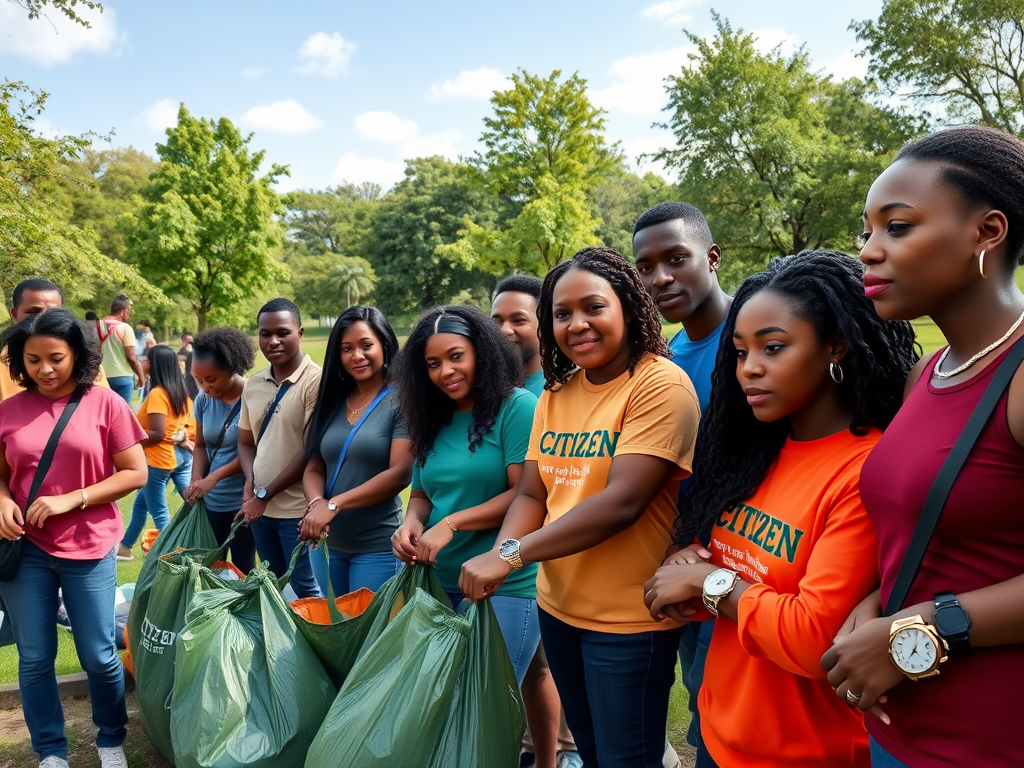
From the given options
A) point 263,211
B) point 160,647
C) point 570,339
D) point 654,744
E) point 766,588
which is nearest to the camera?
point 766,588

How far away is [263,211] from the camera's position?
78.4 feet

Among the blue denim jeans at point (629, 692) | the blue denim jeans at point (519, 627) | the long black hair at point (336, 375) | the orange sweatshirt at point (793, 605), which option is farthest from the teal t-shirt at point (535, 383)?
the orange sweatshirt at point (793, 605)

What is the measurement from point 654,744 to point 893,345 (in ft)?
4.24

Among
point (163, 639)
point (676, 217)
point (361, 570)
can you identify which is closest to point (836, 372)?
point (676, 217)

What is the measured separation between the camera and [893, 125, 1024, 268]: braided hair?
1.28 meters

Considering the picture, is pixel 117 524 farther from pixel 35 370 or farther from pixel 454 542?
pixel 454 542

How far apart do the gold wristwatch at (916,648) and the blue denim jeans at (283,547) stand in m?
3.21

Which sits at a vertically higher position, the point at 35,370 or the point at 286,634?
the point at 35,370

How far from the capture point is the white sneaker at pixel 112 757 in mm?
3127

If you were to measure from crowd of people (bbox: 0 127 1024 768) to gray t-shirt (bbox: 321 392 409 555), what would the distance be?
15 millimetres

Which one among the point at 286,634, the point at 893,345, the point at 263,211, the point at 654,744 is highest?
the point at 263,211

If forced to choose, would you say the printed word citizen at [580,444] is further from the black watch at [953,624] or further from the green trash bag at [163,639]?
the green trash bag at [163,639]

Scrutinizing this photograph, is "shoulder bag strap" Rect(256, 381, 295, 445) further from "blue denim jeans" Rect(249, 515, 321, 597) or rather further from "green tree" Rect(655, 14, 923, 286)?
"green tree" Rect(655, 14, 923, 286)

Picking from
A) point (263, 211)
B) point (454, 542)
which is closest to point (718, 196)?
point (263, 211)
